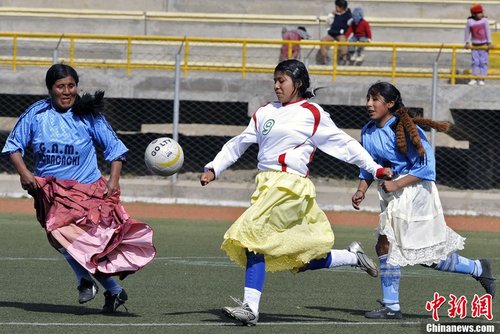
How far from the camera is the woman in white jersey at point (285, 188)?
8.86m

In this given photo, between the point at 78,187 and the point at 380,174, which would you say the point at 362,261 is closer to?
the point at 380,174

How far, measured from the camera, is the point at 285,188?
8.89 metres

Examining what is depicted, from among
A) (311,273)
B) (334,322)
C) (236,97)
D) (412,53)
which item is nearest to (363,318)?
(334,322)

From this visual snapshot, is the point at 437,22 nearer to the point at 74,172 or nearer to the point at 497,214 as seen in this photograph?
the point at 497,214

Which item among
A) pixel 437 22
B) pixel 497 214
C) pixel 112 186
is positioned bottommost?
pixel 497 214

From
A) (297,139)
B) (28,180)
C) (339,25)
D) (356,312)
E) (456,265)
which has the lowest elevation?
(356,312)

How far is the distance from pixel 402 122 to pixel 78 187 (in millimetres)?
2546

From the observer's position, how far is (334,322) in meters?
9.12

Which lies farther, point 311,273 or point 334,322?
point 311,273

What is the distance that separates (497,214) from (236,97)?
17.9 ft

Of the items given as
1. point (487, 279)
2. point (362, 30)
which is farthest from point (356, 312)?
point (362, 30)

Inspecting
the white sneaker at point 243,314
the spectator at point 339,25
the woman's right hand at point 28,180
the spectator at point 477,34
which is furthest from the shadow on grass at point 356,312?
the spectator at point 339,25

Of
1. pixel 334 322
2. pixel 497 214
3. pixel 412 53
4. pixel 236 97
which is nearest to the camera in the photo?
pixel 334 322

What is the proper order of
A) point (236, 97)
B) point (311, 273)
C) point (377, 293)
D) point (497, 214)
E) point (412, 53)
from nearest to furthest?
1. point (377, 293)
2. point (311, 273)
3. point (497, 214)
4. point (236, 97)
5. point (412, 53)
